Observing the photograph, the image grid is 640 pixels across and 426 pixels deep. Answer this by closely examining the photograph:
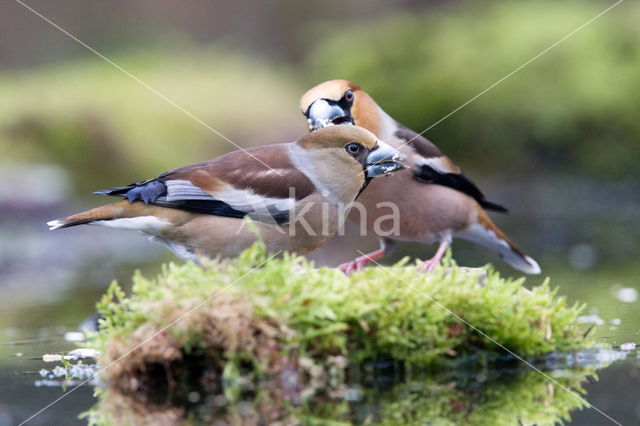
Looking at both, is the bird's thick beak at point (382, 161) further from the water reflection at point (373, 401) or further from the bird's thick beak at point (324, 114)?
the water reflection at point (373, 401)

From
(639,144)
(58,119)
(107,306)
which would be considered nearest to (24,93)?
(58,119)

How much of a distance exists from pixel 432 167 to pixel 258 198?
2235 millimetres

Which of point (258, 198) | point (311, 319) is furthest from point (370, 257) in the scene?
point (311, 319)

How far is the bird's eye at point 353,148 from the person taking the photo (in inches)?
220

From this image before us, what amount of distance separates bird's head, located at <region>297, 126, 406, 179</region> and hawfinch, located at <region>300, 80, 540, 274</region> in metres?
0.94

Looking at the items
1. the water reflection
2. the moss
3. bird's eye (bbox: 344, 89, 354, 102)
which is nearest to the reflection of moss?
the water reflection

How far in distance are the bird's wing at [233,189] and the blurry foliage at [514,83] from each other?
440 inches

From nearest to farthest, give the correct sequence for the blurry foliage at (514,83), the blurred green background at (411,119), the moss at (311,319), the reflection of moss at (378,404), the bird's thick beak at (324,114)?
the reflection of moss at (378,404)
the moss at (311,319)
the bird's thick beak at (324,114)
the blurred green background at (411,119)
the blurry foliage at (514,83)

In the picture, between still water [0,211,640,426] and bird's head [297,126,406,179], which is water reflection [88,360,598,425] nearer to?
still water [0,211,640,426]

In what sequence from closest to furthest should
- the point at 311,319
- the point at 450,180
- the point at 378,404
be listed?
the point at 378,404 → the point at 311,319 → the point at 450,180

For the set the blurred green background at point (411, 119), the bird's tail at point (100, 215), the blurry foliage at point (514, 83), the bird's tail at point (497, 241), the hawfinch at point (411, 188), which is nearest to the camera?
the bird's tail at point (100, 215)

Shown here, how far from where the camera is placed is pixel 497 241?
25.8ft

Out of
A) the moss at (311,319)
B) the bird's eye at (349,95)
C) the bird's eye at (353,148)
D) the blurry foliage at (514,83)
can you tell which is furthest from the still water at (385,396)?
the blurry foliage at (514,83)

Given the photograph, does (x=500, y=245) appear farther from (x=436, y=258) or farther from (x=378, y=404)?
(x=378, y=404)
